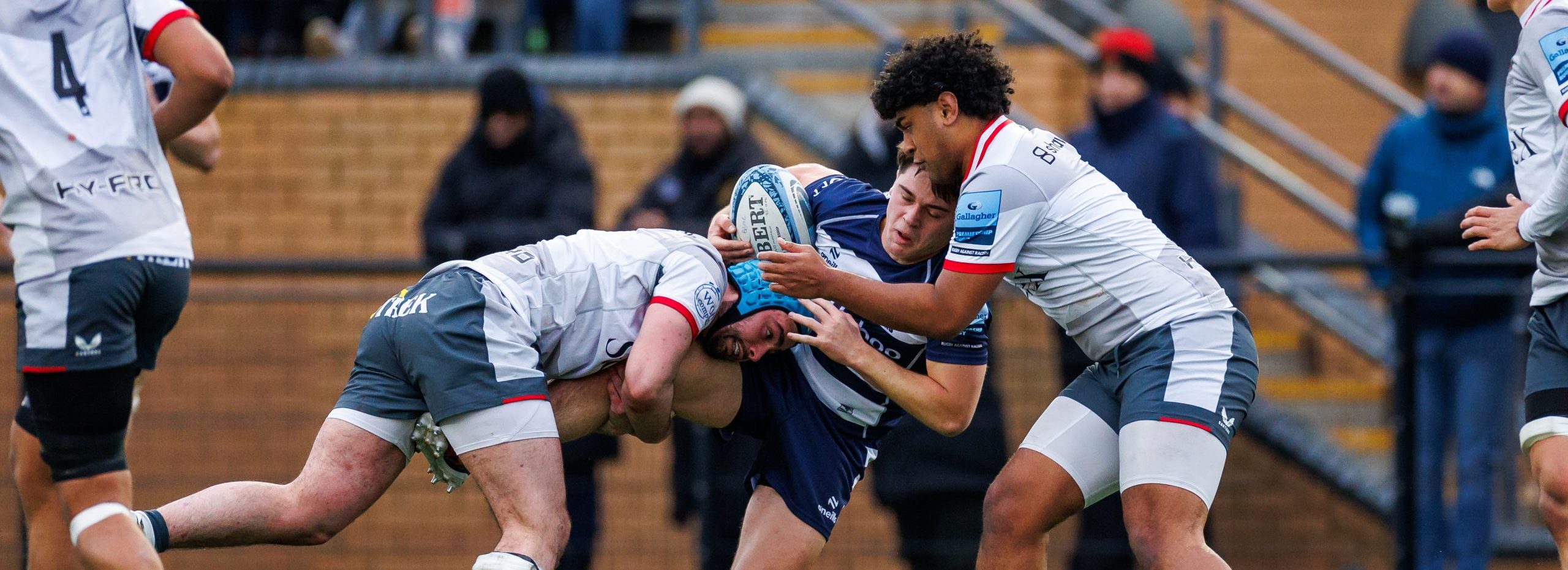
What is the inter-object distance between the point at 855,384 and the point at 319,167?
540 cm

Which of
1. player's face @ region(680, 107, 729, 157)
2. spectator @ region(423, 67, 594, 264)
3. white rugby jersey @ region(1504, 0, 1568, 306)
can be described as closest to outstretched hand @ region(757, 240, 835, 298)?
white rugby jersey @ region(1504, 0, 1568, 306)

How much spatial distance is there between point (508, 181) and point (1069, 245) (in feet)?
13.2

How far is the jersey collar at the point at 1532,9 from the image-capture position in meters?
4.85

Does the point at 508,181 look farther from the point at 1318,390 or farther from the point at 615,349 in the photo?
the point at 1318,390

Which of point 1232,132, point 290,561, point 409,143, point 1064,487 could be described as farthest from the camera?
point 1232,132

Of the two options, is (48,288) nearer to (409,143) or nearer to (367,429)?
(367,429)

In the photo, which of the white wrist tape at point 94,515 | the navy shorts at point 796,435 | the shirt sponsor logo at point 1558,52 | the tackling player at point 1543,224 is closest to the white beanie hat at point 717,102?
the navy shorts at point 796,435

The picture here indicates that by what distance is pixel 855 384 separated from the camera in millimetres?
5609

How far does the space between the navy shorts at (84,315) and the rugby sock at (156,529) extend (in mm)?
519

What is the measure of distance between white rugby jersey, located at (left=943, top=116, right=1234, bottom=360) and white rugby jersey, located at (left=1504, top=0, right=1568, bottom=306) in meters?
0.91

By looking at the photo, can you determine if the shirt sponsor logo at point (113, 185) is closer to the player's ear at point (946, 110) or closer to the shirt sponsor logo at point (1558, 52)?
the player's ear at point (946, 110)

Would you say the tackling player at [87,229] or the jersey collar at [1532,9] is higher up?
the jersey collar at [1532,9]

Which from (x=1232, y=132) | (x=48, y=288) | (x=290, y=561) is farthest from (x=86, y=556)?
(x=1232, y=132)

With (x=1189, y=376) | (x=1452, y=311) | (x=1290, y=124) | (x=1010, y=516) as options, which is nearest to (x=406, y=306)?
(x=1010, y=516)
